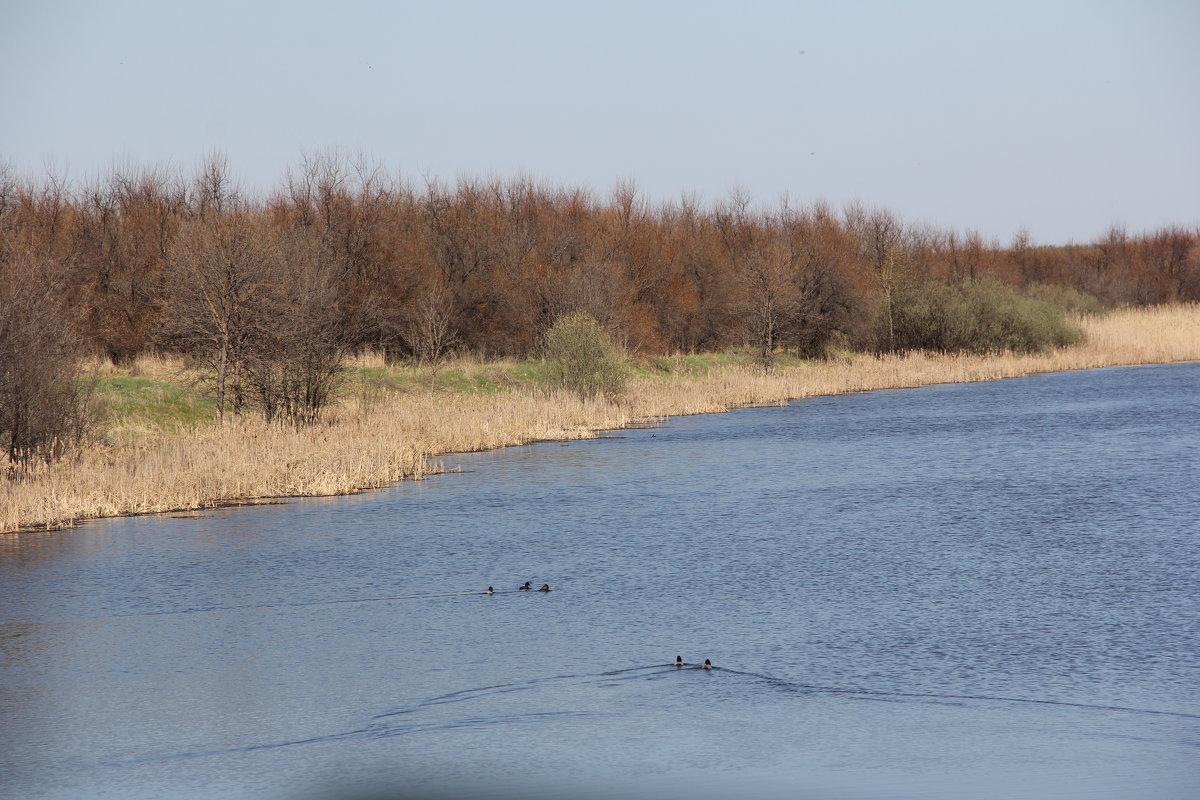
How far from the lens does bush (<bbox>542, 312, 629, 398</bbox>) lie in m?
35.7

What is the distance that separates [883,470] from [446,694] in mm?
15350

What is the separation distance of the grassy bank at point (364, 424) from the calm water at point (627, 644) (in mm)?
1328

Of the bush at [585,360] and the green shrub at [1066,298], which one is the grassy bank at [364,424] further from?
the green shrub at [1066,298]

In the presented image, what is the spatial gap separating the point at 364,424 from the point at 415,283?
21.0 meters

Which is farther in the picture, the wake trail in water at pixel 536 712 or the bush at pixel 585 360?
the bush at pixel 585 360

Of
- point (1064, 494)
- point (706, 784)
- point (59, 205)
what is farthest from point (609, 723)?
point (59, 205)

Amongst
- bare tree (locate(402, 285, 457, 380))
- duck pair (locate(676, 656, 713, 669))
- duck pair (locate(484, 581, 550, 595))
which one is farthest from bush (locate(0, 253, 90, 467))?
bare tree (locate(402, 285, 457, 380))

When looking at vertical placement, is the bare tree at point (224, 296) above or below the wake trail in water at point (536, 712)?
above

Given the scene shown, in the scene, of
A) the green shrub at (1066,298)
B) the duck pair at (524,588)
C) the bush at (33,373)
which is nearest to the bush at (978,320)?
the green shrub at (1066,298)

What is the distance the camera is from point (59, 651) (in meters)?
10.5

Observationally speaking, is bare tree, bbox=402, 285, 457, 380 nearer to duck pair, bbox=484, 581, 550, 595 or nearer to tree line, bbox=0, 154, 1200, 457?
tree line, bbox=0, 154, 1200, 457

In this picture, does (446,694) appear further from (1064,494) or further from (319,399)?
(319,399)

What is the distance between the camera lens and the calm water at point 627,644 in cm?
741

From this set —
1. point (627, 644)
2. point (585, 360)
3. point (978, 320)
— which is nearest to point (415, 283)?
point (585, 360)
